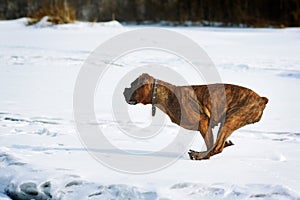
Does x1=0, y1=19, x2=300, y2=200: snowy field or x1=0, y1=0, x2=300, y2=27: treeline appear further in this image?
x1=0, y1=0, x2=300, y2=27: treeline

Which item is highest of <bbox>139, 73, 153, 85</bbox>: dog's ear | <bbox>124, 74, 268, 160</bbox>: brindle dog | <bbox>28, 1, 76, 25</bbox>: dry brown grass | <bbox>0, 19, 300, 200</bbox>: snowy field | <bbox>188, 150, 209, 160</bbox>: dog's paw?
<bbox>28, 1, 76, 25</bbox>: dry brown grass

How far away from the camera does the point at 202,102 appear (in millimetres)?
3678

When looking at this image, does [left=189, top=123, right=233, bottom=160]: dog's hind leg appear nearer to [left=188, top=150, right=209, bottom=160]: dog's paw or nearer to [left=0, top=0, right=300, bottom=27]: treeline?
[left=188, top=150, right=209, bottom=160]: dog's paw

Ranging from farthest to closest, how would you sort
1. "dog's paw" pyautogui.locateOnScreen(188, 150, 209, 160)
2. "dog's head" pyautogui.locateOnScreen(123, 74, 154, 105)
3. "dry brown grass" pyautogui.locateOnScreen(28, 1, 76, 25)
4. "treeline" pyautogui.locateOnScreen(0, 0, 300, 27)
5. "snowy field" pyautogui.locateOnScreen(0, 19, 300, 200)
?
"treeline" pyautogui.locateOnScreen(0, 0, 300, 27) → "dry brown grass" pyautogui.locateOnScreen(28, 1, 76, 25) → "dog's paw" pyautogui.locateOnScreen(188, 150, 209, 160) → "dog's head" pyautogui.locateOnScreen(123, 74, 154, 105) → "snowy field" pyautogui.locateOnScreen(0, 19, 300, 200)

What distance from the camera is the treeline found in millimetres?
21844

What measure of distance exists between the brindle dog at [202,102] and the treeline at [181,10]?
1605 centimetres

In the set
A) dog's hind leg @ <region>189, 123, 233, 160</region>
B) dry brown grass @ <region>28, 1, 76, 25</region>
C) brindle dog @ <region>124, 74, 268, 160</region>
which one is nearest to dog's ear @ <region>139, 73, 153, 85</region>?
brindle dog @ <region>124, 74, 268, 160</region>

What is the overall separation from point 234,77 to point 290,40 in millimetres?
5299

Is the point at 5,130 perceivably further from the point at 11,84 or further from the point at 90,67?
the point at 90,67

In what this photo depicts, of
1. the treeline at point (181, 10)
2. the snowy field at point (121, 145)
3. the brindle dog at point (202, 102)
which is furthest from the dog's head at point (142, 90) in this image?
the treeline at point (181, 10)

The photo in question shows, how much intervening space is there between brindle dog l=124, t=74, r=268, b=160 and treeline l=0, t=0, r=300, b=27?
1605 cm

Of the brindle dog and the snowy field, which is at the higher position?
the brindle dog

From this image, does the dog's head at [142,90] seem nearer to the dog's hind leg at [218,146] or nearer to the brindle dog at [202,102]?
the brindle dog at [202,102]

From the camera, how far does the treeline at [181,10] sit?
860 inches
